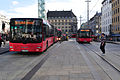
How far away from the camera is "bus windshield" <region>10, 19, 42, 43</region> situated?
1166 cm

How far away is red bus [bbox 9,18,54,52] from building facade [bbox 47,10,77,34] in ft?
415

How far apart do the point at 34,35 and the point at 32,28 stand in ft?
1.79

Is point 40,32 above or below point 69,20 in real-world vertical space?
below

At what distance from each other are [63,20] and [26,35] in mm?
132397

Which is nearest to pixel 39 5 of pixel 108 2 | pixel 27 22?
pixel 108 2

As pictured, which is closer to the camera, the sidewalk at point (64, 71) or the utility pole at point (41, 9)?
the sidewalk at point (64, 71)

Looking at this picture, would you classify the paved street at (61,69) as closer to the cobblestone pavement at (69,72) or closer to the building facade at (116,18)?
the cobblestone pavement at (69,72)

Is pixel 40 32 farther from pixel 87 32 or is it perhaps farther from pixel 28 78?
pixel 87 32

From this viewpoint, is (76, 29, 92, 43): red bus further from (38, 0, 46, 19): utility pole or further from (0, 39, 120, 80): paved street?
(38, 0, 46, 19): utility pole

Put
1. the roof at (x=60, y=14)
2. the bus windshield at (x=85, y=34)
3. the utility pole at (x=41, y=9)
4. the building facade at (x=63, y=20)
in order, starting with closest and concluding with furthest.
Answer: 1. the bus windshield at (x=85, y=34)
2. the utility pole at (x=41, y=9)
3. the building facade at (x=63, y=20)
4. the roof at (x=60, y=14)

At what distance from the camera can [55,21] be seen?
470 feet

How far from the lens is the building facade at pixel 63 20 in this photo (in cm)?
13962

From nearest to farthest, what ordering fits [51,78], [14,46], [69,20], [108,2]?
[51,78], [14,46], [108,2], [69,20]

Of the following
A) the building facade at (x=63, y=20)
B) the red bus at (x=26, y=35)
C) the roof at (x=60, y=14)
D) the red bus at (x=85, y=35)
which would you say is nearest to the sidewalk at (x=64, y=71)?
the red bus at (x=26, y=35)
